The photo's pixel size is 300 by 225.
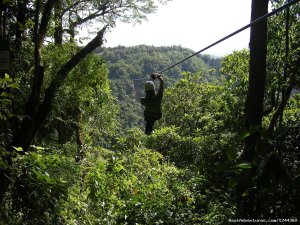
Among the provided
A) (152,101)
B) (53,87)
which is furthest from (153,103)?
(53,87)

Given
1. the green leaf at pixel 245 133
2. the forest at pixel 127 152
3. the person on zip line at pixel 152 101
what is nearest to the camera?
the green leaf at pixel 245 133

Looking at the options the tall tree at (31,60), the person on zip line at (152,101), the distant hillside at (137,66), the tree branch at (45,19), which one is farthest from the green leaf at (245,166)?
the distant hillside at (137,66)

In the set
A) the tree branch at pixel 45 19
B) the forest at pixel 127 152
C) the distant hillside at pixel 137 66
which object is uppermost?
the distant hillside at pixel 137 66

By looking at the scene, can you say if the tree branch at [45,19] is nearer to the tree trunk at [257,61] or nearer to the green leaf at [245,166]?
the tree trunk at [257,61]

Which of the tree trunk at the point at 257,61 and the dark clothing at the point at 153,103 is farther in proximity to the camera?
the dark clothing at the point at 153,103

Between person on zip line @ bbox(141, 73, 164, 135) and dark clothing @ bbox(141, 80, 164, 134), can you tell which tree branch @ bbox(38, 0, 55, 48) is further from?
dark clothing @ bbox(141, 80, 164, 134)

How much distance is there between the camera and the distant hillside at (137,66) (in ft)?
281

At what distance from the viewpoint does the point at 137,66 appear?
104500 mm

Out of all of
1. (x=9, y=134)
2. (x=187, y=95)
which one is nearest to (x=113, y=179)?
(x=9, y=134)

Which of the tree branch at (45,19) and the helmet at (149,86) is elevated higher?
the tree branch at (45,19)

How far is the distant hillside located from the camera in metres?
85.6

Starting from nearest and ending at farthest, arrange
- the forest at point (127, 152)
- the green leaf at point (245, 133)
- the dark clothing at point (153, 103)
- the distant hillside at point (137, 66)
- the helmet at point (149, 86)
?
the green leaf at point (245, 133) → the forest at point (127, 152) → the helmet at point (149, 86) → the dark clothing at point (153, 103) → the distant hillside at point (137, 66)

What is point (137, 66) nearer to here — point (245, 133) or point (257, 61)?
point (257, 61)

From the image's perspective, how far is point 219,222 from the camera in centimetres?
385
